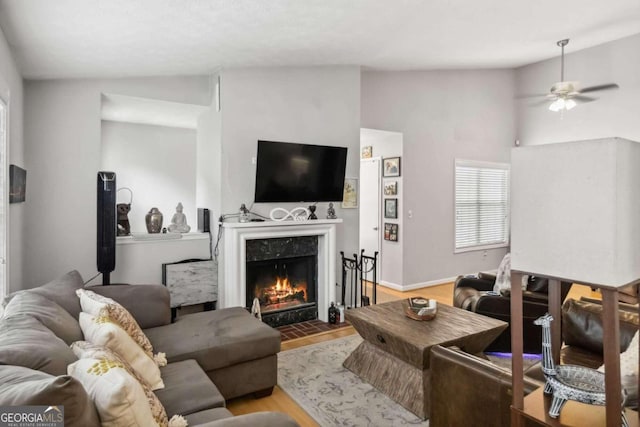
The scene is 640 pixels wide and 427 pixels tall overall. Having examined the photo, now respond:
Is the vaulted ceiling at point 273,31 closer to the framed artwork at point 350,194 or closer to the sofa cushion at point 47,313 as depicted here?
the framed artwork at point 350,194

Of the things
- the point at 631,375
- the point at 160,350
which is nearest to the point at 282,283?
the point at 160,350

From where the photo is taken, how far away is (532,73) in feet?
23.2

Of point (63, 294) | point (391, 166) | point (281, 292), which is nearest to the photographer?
point (63, 294)

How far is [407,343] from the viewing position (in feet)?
8.46

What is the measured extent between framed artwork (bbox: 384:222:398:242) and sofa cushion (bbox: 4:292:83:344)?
4.65 metres

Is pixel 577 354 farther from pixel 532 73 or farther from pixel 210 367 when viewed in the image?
pixel 532 73

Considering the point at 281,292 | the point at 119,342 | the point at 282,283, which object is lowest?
the point at 281,292

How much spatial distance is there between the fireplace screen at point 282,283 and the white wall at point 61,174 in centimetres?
160

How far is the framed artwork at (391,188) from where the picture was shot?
6.01 meters

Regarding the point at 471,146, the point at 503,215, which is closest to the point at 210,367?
the point at 471,146

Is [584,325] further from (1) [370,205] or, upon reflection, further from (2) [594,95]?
(2) [594,95]

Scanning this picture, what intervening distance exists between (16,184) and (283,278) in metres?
2.68

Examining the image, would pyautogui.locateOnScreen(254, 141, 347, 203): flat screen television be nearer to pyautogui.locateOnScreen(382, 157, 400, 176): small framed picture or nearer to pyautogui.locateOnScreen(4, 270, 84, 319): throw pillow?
pyautogui.locateOnScreen(382, 157, 400, 176): small framed picture

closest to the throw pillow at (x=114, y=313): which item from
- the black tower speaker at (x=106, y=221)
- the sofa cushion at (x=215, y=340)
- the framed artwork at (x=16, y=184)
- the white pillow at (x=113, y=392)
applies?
the sofa cushion at (x=215, y=340)
